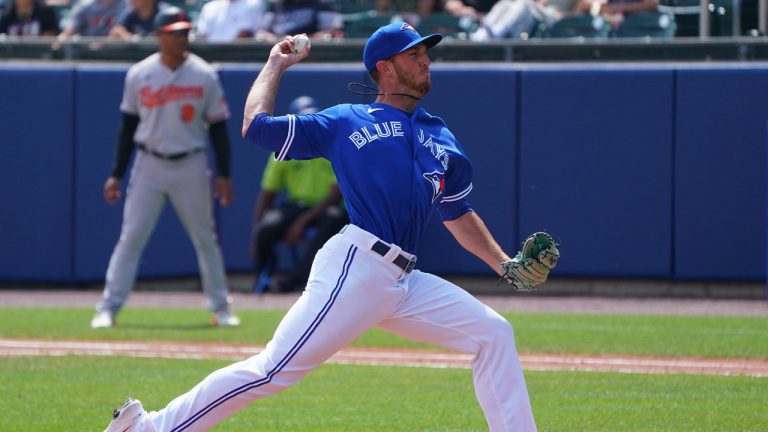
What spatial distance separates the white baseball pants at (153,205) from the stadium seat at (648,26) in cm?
533

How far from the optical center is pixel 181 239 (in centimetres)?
1368

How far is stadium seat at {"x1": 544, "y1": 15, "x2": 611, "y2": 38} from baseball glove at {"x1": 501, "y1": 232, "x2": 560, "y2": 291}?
867 cm

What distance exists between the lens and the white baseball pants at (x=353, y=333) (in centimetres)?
479

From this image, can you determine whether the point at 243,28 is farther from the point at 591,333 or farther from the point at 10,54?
the point at 591,333

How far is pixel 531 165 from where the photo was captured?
42.7 ft

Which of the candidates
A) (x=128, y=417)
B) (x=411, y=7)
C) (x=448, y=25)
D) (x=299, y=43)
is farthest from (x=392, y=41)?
(x=411, y=7)

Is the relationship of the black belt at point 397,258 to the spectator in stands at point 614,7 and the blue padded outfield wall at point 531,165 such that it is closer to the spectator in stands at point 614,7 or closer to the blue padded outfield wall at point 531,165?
the blue padded outfield wall at point 531,165

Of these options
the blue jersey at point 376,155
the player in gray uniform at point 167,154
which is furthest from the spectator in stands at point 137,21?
the blue jersey at point 376,155

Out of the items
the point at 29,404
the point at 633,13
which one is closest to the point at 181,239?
the point at 633,13

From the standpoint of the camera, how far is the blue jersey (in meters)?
4.91

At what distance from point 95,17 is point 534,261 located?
10985 mm

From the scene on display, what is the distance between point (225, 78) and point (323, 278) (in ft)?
29.1

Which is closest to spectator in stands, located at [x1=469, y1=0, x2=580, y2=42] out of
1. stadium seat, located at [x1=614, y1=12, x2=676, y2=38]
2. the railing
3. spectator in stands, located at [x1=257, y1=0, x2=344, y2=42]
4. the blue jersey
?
the railing

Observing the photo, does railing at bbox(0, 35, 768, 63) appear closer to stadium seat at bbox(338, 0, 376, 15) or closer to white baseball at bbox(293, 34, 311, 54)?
stadium seat at bbox(338, 0, 376, 15)
